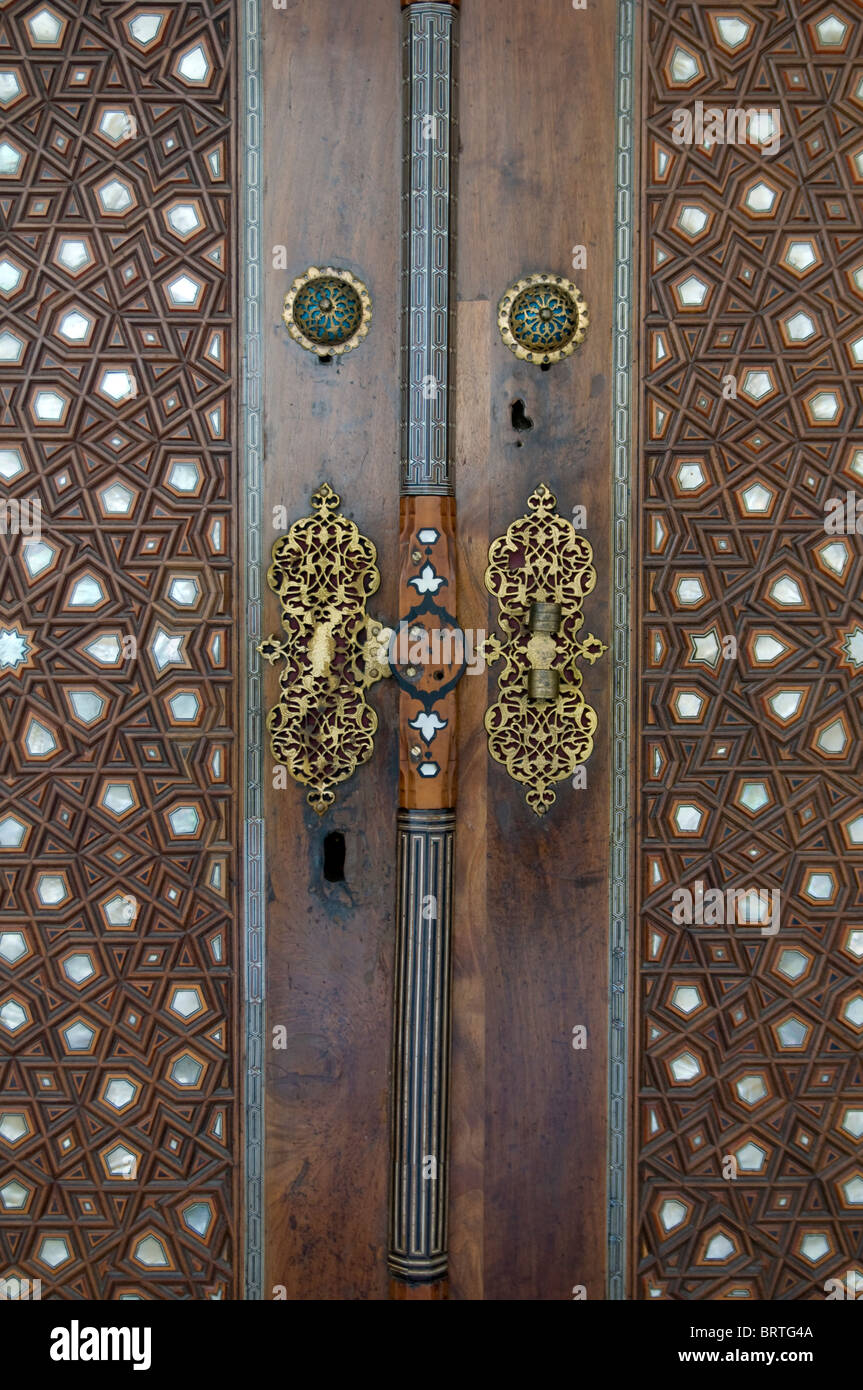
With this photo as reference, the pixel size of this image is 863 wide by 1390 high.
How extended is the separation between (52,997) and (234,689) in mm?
959

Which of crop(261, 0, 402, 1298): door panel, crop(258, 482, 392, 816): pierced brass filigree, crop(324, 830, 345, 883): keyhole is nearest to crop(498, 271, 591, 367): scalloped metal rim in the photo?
crop(261, 0, 402, 1298): door panel

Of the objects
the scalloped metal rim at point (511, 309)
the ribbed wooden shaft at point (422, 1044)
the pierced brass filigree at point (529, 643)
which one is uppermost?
the scalloped metal rim at point (511, 309)

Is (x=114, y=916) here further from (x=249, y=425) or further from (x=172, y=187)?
(x=172, y=187)

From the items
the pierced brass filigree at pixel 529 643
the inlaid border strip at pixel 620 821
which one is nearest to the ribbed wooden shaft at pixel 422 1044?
the pierced brass filigree at pixel 529 643

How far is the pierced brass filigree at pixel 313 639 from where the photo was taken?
2719 millimetres

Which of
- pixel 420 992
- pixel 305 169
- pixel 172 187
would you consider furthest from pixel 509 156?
pixel 420 992

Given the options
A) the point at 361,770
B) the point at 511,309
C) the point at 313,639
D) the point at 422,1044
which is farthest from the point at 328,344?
the point at 422,1044

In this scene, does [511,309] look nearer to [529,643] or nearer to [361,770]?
[529,643]

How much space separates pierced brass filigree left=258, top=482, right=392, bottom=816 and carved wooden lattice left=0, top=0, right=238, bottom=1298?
0.49 ft

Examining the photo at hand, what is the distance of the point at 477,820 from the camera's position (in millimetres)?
2760

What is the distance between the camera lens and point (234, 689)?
8.96ft

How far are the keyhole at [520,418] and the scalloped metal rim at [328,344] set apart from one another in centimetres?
44

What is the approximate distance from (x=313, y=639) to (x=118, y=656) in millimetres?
524

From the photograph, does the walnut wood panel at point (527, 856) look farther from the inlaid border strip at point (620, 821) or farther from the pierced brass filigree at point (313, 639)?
the pierced brass filigree at point (313, 639)
